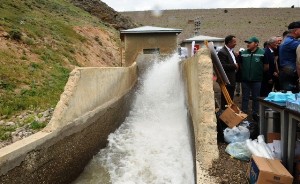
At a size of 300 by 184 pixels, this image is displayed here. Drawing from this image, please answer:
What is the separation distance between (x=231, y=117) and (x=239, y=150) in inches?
38.1

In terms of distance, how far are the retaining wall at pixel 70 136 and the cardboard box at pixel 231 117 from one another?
11.0 feet

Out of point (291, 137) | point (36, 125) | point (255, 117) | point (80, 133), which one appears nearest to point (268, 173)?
point (291, 137)

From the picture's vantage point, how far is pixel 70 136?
740 centimetres

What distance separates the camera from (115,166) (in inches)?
317

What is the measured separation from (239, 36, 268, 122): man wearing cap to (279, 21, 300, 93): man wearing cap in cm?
105

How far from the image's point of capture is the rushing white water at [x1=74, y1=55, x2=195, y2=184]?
7297 mm

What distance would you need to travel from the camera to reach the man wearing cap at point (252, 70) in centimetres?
760

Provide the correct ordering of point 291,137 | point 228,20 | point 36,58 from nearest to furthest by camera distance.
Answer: point 291,137, point 36,58, point 228,20

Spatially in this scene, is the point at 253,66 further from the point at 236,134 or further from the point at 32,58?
the point at 32,58

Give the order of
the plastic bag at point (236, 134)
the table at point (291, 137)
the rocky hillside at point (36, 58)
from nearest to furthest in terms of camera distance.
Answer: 1. the table at point (291, 137)
2. the plastic bag at point (236, 134)
3. the rocky hillside at point (36, 58)

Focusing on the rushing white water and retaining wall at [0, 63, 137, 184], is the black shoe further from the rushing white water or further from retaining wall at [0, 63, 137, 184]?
retaining wall at [0, 63, 137, 184]

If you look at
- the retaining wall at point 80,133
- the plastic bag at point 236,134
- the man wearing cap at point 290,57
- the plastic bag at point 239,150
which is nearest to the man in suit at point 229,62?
the retaining wall at point 80,133

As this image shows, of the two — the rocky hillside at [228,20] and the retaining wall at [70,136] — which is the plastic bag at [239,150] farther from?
the rocky hillside at [228,20]

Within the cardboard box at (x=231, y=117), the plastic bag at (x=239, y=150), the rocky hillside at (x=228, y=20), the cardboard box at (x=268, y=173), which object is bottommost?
the plastic bag at (x=239, y=150)
